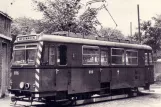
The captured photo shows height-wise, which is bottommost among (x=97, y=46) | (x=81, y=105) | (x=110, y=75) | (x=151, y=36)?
(x=81, y=105)

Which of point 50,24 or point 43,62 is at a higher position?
point 50,24

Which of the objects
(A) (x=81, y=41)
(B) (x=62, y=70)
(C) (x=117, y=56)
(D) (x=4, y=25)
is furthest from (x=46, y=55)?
(D) (x=4, y=25)

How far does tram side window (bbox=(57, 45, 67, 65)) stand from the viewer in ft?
44.2

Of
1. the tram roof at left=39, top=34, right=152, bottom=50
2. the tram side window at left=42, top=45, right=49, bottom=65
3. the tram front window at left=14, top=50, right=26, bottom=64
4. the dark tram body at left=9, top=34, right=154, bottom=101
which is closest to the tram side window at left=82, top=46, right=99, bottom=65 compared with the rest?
the dark tram body at left=9, top=34, right=154, bottom=101

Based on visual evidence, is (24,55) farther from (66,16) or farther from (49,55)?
(66,16)

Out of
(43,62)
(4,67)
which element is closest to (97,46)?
(43,62)

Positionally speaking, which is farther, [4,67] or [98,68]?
[4,67]

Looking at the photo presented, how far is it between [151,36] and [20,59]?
26097 mm

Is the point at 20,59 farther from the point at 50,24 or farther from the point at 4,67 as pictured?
the point at 50,24

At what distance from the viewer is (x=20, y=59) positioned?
13.6 meters

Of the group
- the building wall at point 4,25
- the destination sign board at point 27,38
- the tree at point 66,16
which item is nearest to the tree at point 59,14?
the tree at point 66,16

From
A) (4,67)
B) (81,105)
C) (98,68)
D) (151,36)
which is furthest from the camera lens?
(151,36)

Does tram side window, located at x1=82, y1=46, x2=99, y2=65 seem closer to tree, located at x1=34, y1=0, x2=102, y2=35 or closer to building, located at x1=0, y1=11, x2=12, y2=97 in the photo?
building, located at x1=0, y1=11, x2=12, y2=97

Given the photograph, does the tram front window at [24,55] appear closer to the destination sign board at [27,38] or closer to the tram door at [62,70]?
the destination sign board at [27,38]
